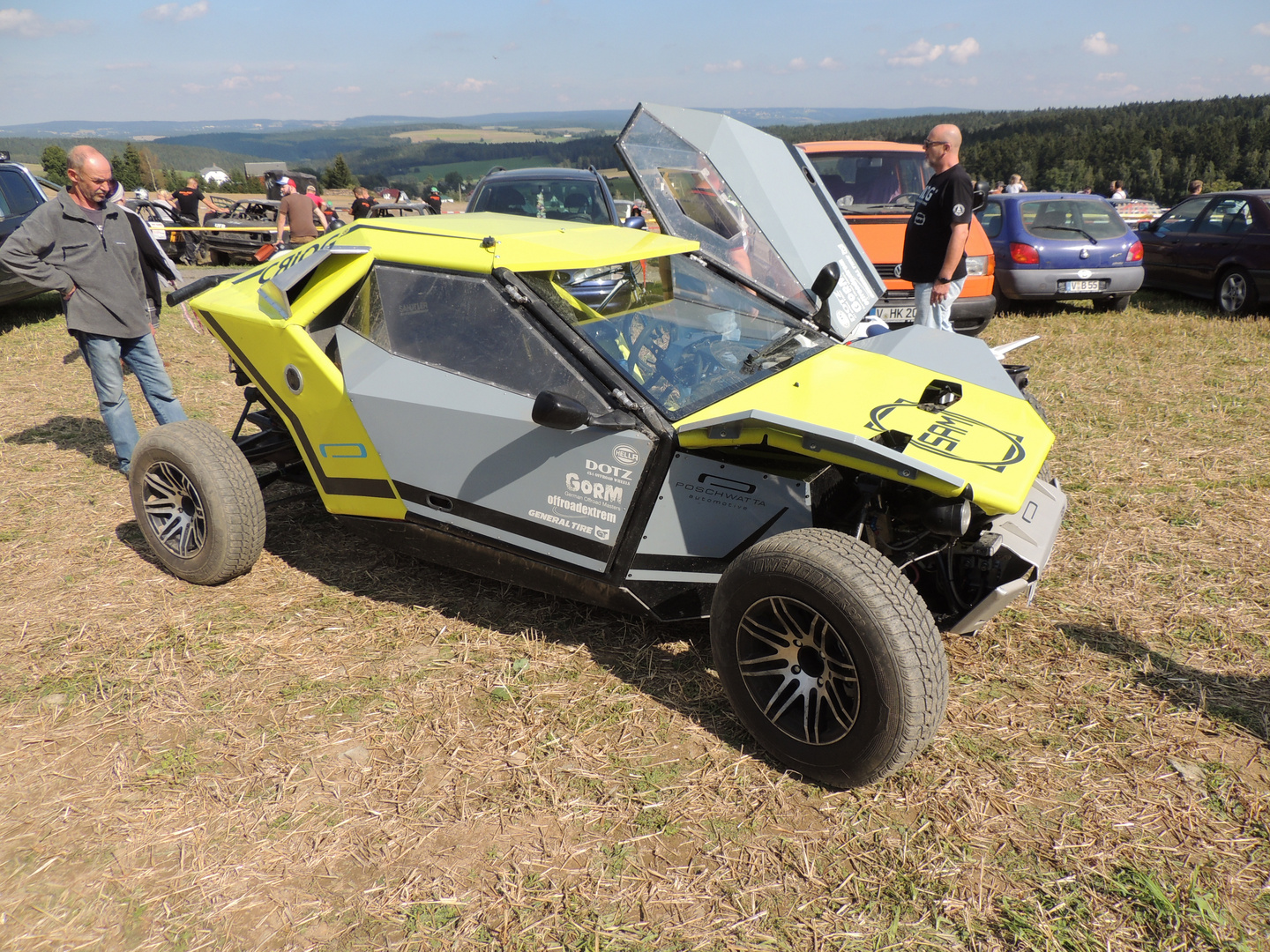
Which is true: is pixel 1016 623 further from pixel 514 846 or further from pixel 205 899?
pixel 205 899

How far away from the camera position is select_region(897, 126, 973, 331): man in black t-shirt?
5.58 m

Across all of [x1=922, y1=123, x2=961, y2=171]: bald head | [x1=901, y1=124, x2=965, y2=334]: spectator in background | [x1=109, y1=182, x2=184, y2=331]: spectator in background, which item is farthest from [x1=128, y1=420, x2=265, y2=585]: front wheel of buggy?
[x1=922, y1=123, x2=961, y2=171]: bald head

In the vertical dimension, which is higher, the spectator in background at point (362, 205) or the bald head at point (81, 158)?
the bald head at point (81, 158)

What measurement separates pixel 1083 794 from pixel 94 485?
575cm

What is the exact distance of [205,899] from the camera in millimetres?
2301

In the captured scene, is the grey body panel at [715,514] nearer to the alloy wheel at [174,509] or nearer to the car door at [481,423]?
the car door at [481,423]

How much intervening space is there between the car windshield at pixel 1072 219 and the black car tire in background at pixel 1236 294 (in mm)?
1323

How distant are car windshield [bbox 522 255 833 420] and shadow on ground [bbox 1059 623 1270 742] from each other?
1.77 meters

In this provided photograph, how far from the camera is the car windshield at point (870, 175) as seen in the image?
28.0 feet

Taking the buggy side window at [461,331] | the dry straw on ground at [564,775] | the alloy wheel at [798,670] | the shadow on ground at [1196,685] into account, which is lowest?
the shadow on ground at [1196,685]

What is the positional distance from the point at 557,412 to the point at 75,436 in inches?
214

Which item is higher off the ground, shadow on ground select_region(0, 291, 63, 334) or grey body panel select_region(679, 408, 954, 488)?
grey body panel select_region(679, 408, 954, 488)

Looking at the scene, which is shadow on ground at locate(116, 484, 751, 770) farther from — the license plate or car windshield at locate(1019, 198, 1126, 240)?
car windshield at locate(1019, 198, 1126, 240)

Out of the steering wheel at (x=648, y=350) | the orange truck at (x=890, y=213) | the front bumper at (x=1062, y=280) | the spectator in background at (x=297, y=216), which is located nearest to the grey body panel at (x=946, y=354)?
the steering wheel at (x=648, y=350)
